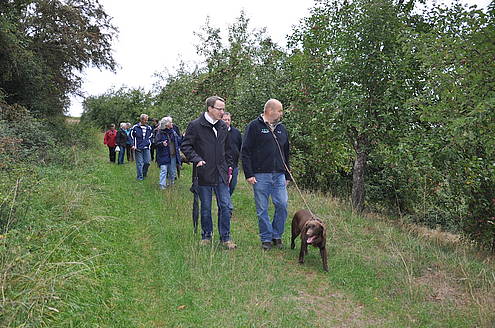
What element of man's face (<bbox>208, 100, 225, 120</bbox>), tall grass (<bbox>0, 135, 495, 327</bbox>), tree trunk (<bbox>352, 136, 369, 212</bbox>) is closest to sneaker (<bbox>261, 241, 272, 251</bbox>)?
tall grass (<bbox>0, 135, 495, 327</bbox>)

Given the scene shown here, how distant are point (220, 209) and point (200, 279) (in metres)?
1.56

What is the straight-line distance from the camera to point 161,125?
10797 mm

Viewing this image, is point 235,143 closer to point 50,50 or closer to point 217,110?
point 217,110

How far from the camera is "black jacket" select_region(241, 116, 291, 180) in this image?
20.3 feet

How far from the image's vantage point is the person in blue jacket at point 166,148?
34.7ft

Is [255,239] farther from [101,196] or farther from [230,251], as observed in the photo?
[101,196]

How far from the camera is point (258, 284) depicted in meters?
4.86

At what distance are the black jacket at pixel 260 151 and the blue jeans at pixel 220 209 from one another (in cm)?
45

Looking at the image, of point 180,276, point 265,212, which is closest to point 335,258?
point 265,212

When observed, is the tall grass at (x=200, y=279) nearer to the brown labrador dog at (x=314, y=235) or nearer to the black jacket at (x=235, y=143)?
the brown labrador dog at (x=314, y=235)

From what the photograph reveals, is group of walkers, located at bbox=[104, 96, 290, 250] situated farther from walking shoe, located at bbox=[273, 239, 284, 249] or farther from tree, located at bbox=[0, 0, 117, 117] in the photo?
tree, located at bbox=[0, 0, 117, 117]

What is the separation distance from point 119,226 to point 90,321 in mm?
3297

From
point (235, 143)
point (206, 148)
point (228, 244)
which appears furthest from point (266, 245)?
point (235, 143)

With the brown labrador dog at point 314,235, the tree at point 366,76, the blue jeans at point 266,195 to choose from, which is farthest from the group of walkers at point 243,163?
the tree at point 366,76
